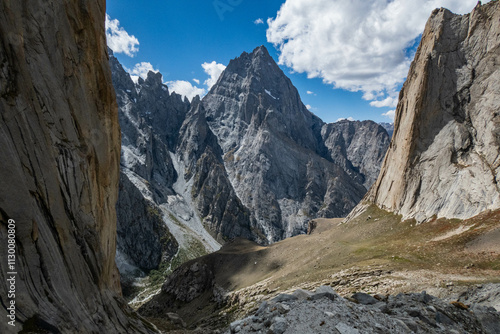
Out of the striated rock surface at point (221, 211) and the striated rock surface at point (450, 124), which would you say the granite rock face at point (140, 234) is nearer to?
the striated rock surface at point (221, 211)

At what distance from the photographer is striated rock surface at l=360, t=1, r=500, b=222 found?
36.5m

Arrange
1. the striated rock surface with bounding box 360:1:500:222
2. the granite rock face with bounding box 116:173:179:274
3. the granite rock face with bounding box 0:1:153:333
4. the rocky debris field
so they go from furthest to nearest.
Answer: the granite rock face with bounding box 116:173:179:274 < the striated rock surface with bounding box 360:1:500:222 < the granite rock face with bounding box 0:1:153:333 < the rocky debris field

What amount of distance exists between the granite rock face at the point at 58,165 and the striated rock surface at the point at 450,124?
134ft

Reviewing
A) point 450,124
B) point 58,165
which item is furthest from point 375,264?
point 450,124

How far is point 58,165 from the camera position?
1286 centimetres

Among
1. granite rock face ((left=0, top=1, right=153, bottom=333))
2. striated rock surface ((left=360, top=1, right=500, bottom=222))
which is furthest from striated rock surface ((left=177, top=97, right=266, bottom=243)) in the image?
granite rock face ((left=0, top=1, right=153, bottom=333))

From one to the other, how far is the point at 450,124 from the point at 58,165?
178 feet

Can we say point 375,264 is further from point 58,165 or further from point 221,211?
point 221,211

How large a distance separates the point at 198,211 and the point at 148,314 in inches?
4625

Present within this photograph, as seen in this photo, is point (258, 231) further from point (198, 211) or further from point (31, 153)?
point (31, 153)

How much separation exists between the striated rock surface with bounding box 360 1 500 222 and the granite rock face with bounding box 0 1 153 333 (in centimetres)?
4077

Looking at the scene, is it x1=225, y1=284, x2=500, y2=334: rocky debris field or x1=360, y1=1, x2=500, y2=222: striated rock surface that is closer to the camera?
x1=225, y1=284, x2=500, y2=334: rocky debris field

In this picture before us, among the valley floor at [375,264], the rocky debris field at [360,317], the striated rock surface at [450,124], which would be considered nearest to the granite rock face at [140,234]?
Result: the valley floor at [375,264]

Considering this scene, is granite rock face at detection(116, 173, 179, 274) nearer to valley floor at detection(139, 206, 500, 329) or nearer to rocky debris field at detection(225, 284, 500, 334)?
valley floor at detection(139, 206, 500, 329)
